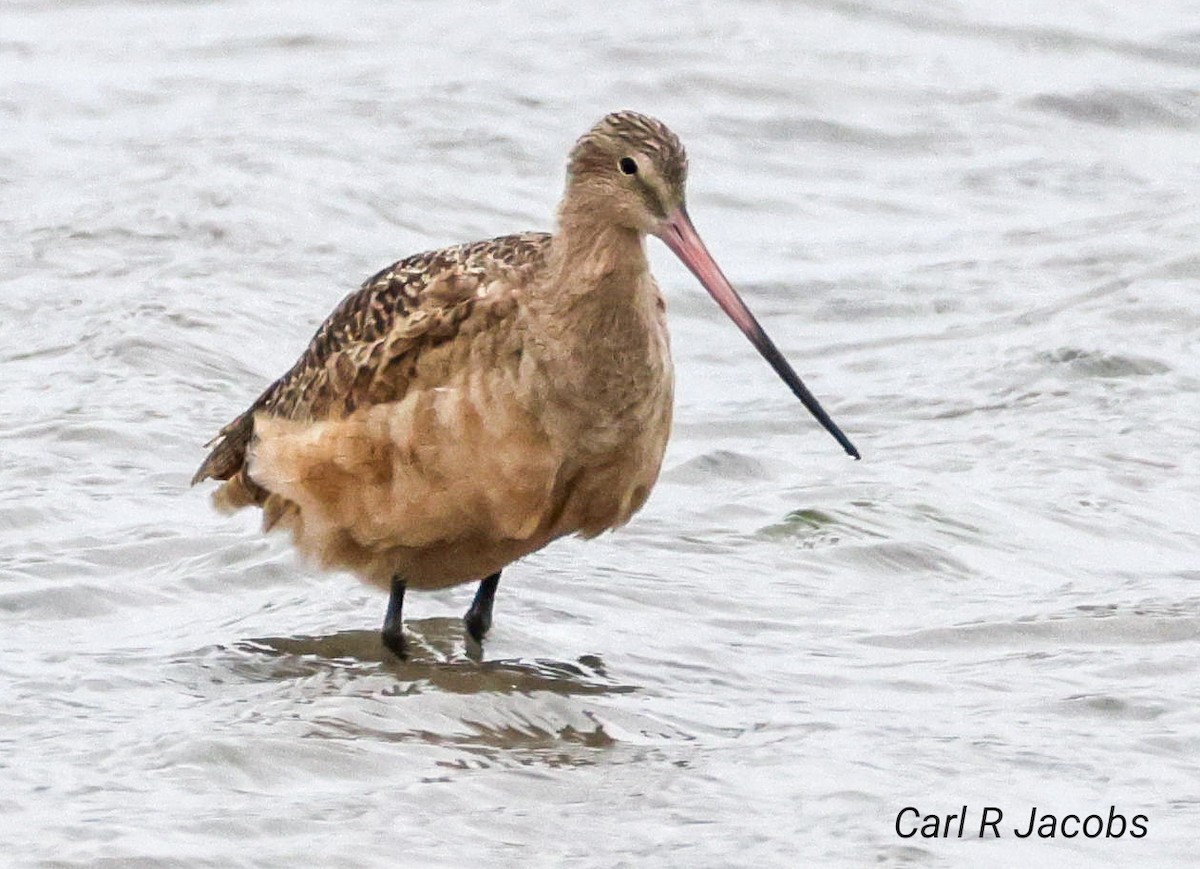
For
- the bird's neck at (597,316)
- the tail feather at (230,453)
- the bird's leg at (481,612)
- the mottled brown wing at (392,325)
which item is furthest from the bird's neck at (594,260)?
the tail feather at (230,453)

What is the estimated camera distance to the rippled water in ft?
19.5

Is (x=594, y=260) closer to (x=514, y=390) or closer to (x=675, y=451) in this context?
(x=514, y=390)

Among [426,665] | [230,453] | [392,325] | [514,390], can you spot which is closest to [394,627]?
[426,665]

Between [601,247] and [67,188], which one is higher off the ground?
[601,247]

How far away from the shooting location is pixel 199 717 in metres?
6.44

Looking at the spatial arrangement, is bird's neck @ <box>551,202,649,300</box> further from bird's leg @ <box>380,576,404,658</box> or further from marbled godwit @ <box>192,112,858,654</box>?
bird's leg @ <box>380,576,404,658</box>

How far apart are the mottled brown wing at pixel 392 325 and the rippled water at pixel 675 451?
758 millimetres

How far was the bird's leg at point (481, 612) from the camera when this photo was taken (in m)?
7.26

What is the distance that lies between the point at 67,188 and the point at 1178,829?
7.57 metres

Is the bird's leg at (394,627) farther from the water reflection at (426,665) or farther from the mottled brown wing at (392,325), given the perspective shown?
the mottled brown wing at (392,325)

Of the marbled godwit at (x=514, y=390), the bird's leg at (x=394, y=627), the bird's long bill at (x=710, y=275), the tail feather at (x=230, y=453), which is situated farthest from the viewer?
the tail feather at (x=230, y=453)

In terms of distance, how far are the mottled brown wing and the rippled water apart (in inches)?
29.9

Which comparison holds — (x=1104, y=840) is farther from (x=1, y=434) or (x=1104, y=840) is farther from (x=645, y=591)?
(x=1, y=434)

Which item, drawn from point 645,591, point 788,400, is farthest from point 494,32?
point 645,591
